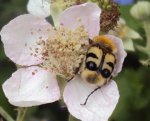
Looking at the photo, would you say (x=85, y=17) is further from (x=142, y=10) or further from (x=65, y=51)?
(x=142, y=10)

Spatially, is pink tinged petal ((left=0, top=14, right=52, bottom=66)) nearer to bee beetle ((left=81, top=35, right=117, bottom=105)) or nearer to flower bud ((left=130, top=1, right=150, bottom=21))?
bee beetle ((left=81, top=35, right=117, bottom=105))

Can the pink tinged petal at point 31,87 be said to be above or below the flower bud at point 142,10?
above

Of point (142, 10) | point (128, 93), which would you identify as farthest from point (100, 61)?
point (128, 93)

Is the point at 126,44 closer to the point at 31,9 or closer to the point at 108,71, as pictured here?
the point at 31,9

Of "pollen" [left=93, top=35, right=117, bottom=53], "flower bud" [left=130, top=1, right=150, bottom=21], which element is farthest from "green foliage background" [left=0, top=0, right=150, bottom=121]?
"pollen" [left=93, top=35, right=117, bottom=53]

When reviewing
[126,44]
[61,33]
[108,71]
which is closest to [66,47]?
[61,33]

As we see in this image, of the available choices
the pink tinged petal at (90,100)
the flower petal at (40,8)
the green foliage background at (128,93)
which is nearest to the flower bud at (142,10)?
the green foliage background at (128,93)

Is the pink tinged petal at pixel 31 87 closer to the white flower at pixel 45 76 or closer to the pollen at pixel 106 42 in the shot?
the white flower at pixel 45 76
